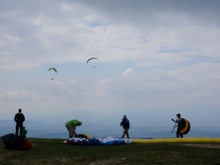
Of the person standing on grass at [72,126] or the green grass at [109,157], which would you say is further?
the person standing on grass at [72,126]

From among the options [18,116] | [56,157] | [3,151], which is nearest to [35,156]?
[56,157]


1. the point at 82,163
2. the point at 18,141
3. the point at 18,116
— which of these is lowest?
the point at 82,163

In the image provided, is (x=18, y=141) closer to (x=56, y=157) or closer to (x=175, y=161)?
(x=56, y=157)

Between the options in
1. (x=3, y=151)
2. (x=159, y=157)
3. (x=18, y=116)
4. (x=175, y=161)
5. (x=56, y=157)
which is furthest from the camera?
(x=18, y=116)

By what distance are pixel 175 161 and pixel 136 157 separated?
2.34 meters

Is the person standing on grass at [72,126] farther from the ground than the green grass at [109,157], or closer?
farther from the ground

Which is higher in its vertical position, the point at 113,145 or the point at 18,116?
the point at 18,116

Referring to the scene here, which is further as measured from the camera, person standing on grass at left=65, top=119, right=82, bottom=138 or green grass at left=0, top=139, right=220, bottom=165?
person standing on grass at left=65, top=119, right=82, bottom=138

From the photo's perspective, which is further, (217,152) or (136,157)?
(217,152)

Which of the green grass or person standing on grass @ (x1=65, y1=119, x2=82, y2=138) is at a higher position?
person standing on grass @ (x1=65, y1=119, x2=82, y2=138)

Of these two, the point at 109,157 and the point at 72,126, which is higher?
the point at 72,126

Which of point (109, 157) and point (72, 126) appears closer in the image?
point (109, 157)

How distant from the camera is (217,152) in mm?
17828

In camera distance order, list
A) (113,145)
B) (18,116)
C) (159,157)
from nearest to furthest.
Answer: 1. (159,157)
2. (113,145)
3. (18,116)
